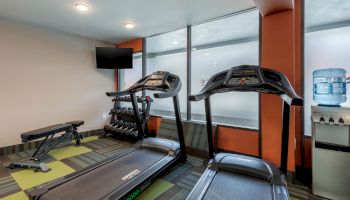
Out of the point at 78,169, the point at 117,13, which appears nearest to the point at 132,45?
the point at 117,13

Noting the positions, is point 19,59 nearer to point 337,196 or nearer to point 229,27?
point 229,27

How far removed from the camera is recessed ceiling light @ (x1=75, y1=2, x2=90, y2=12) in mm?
2885

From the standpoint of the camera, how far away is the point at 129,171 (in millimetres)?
2359

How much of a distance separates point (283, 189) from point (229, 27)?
336cm

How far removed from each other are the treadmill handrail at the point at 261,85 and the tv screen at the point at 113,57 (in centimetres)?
319

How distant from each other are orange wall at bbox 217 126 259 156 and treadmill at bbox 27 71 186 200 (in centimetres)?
83

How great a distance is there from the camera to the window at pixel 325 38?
2801 millimetres

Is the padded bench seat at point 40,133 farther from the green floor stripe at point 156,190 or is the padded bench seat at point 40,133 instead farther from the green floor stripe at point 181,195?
the green floor stripe at point 181,195

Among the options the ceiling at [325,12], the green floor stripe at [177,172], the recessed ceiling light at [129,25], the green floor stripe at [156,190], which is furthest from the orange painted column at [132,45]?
the ceiling at [325,12]

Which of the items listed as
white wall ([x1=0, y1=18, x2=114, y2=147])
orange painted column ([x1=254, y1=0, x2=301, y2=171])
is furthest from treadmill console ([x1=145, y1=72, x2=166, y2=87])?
white wall ([x1=0, y1=18, x2=114, y2=147])

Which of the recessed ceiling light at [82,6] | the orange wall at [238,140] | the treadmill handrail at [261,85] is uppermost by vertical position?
the recessed ceiling light at [82,6]

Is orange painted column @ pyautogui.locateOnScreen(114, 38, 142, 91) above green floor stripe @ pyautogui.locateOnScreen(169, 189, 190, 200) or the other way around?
above

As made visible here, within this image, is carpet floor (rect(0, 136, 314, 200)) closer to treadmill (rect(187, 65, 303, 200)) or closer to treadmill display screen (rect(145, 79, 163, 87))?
treadmill (rect(187, 65, 303, 200))

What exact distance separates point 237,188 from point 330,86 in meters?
1.81
